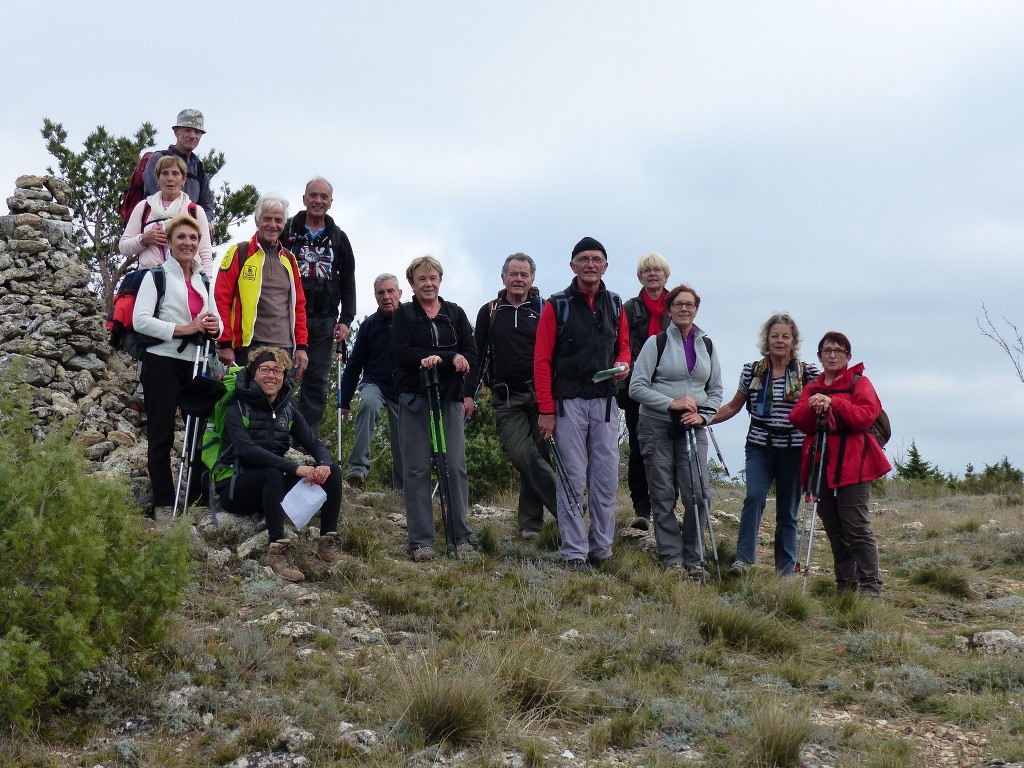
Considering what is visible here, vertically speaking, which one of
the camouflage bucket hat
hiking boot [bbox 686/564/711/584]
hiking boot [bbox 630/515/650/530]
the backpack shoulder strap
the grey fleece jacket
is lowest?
hiking boot [bbox 686/564/711/584]

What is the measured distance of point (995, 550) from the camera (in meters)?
10.5

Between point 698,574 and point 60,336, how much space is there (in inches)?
265

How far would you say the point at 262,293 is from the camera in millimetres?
8500

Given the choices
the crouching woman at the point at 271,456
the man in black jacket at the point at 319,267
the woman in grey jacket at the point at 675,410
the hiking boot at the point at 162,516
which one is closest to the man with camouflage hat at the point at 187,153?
the man in black jacket at the point at 319,267

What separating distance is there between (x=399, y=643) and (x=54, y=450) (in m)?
2.50

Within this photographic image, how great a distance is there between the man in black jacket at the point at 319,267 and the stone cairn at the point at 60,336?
6.18ft

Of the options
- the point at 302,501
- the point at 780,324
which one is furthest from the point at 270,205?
the point at 780,324

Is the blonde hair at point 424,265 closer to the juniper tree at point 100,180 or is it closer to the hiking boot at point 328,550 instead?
the hiking boot at point 328,550

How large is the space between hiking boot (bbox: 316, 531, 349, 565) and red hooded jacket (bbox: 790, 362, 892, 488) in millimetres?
3770

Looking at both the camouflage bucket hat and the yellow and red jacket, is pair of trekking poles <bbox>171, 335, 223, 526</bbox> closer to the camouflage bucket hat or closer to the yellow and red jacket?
the yellow and red jacket

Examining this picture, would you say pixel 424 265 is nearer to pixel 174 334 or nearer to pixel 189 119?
pixel 174 334

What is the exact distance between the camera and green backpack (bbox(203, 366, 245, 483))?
25.8ft

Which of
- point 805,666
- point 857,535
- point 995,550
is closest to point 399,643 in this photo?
point 805,666

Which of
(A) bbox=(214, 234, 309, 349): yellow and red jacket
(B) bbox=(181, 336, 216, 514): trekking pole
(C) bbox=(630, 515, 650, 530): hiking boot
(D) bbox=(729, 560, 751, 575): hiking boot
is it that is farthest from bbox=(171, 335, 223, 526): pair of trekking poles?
(D) bbox=(729, 560, 751, 575): hiking boot
